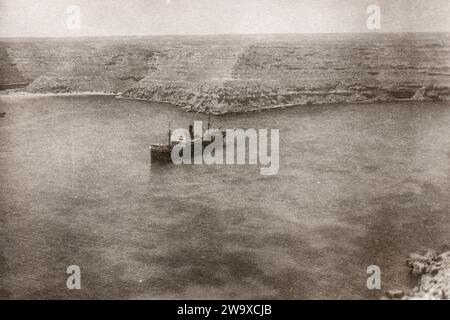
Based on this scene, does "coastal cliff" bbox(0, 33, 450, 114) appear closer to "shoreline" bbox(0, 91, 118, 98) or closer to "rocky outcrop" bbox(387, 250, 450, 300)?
"shoreline" bbox(0, 91, 118, 98)

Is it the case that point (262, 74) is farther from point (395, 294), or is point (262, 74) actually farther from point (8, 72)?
point (395, 294)

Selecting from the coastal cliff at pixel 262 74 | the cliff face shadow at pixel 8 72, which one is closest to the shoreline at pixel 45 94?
the coastal cliff at pixel 262 74

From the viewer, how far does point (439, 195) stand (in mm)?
32969

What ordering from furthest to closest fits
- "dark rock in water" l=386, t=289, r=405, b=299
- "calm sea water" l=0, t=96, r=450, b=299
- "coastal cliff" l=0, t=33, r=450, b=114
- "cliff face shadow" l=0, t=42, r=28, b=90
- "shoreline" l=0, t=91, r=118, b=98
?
"cliff face shadow" l=0, t=42, r=28, b=90 < "shoreline" l=0, t=91, r=118, b=98 < "coastal cliff" l=0, t=33, r=450, b=114 < "calm sea water" l=0, t=96, r=450, b=299 < "dark rock in water" l=386, t=289, r=405, b=299

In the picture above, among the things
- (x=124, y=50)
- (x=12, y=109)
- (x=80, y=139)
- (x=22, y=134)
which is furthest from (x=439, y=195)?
(x=124, y=50)

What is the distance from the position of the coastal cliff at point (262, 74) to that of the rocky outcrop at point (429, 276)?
172 feet

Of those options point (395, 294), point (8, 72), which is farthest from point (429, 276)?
point (8, 72)

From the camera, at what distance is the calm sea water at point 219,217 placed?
843 inches

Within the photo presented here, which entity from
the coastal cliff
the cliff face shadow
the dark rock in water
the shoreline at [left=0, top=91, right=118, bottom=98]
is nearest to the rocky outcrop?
the dark rock in water

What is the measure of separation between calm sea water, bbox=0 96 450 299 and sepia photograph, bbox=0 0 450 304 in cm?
12

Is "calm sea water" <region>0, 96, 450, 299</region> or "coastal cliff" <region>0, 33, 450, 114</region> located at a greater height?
"coastal cliff" <region>0, 33, 450, 114</region>

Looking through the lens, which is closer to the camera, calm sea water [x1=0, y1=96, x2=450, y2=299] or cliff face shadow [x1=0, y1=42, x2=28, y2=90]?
calm sea water [x1=0, y1=96, x2=450, y2=299]

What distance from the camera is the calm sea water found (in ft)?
70.3
